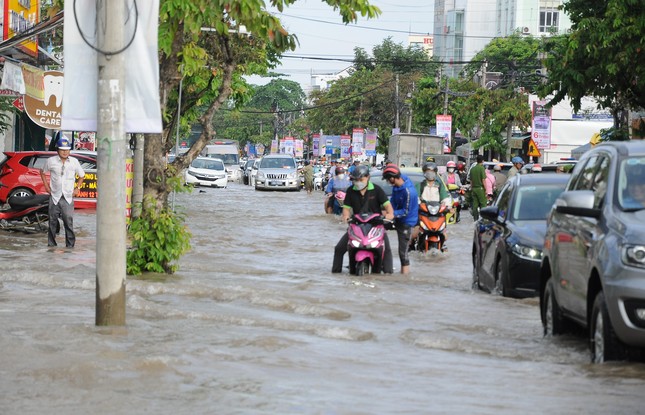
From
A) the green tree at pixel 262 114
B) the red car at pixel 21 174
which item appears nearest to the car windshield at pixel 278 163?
the red car at pixel 21 174

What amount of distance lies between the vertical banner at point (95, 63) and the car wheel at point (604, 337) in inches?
144

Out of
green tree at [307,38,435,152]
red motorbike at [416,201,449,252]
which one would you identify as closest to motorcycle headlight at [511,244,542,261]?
red motorbike at [416,201,449,252]

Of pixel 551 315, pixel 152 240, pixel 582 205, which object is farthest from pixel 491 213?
pixel 582 205

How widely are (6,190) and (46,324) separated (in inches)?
743

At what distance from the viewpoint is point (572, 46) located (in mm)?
27297

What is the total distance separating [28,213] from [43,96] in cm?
670

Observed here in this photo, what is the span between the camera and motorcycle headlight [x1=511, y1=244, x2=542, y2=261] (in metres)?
14.1

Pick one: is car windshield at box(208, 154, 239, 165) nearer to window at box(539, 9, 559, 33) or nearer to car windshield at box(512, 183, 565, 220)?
window at box(539, 9, 559, 33)

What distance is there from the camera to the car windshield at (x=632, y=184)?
895 centimetres

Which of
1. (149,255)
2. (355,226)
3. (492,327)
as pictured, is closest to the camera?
(492,327)

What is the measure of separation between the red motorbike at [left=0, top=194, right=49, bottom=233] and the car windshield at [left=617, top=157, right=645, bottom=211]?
16146 mm

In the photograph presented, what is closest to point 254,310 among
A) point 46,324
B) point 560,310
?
point 46,324

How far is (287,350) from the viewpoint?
9414 mm

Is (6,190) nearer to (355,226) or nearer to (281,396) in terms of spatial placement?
A: (355,226)
